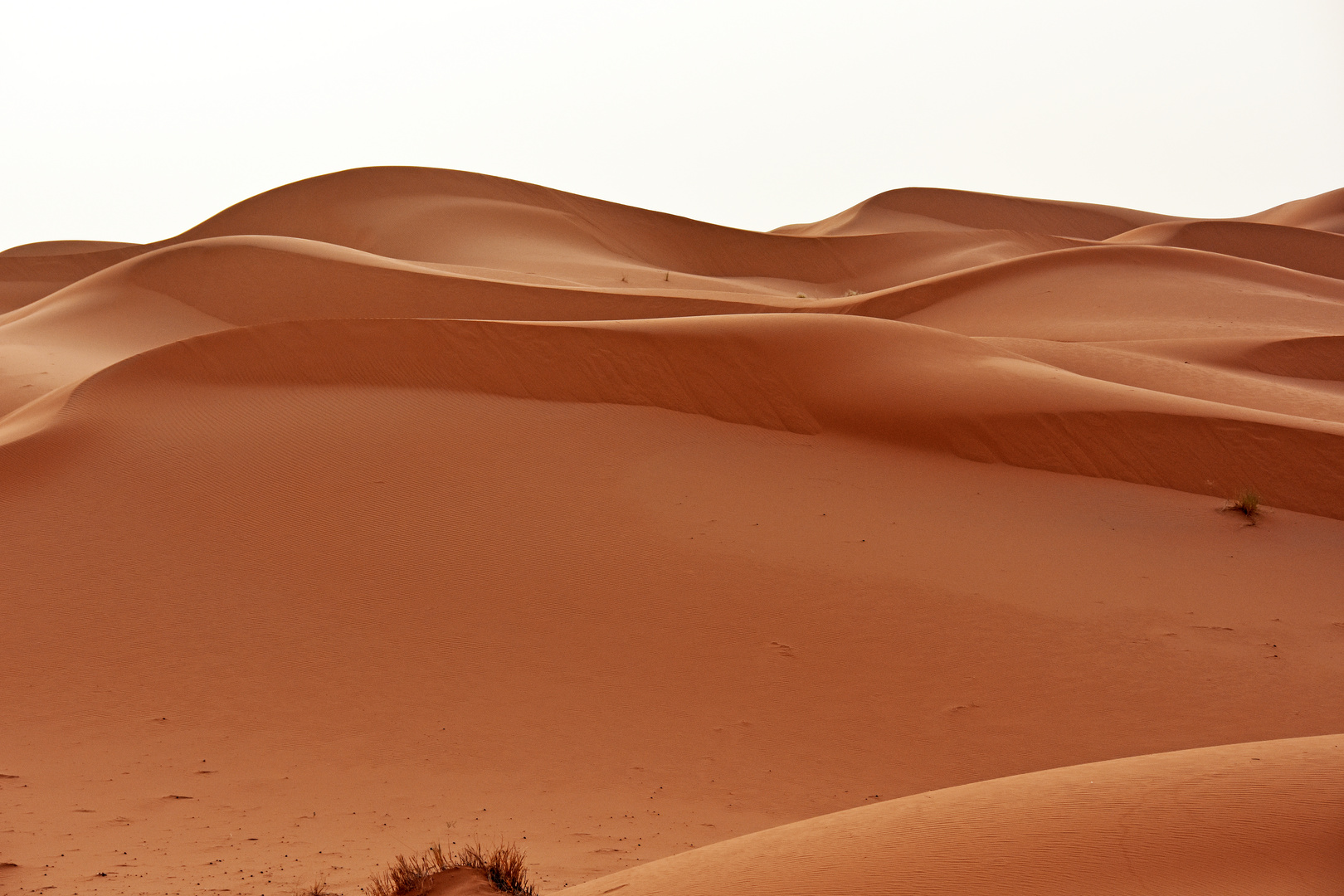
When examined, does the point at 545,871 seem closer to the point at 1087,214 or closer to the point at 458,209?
the point at 458,209

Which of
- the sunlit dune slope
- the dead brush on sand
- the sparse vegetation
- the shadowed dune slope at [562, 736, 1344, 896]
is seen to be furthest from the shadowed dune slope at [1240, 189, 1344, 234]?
the dead brush on sand

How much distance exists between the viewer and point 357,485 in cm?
955

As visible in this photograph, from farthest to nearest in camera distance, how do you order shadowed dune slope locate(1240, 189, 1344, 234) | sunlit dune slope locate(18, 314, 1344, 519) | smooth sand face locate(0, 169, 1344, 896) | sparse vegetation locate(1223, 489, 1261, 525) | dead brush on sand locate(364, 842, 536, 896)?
shadowed dune slope locate(1240, 189, 1344, 234) < sunlit dune slope locate(18, 314, 1344, 519) < sparse vegetation locate(1223, 489, 1261, 525) < smooth sand face locate(0, 169, 1344, 896) < dead brush on sand locate(364, 842, 536, 896)

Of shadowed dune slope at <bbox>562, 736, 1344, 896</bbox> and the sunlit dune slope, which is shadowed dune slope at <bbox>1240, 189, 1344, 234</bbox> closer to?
the sunlit dune slope

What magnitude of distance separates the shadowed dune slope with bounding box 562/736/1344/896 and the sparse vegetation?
5.92 meters

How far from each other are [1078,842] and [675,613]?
4357 millimetres

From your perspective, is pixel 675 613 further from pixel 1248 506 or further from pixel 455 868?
pixel 1248 506

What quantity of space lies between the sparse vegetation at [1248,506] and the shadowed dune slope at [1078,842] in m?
5.92

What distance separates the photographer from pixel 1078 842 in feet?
11.2

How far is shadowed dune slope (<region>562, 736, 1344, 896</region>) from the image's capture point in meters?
3.14

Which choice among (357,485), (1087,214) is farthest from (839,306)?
(1087,214)

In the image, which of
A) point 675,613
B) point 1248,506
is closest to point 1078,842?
point 675,613

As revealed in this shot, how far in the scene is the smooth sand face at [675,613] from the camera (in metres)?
4.30

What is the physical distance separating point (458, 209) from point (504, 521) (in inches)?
1336
